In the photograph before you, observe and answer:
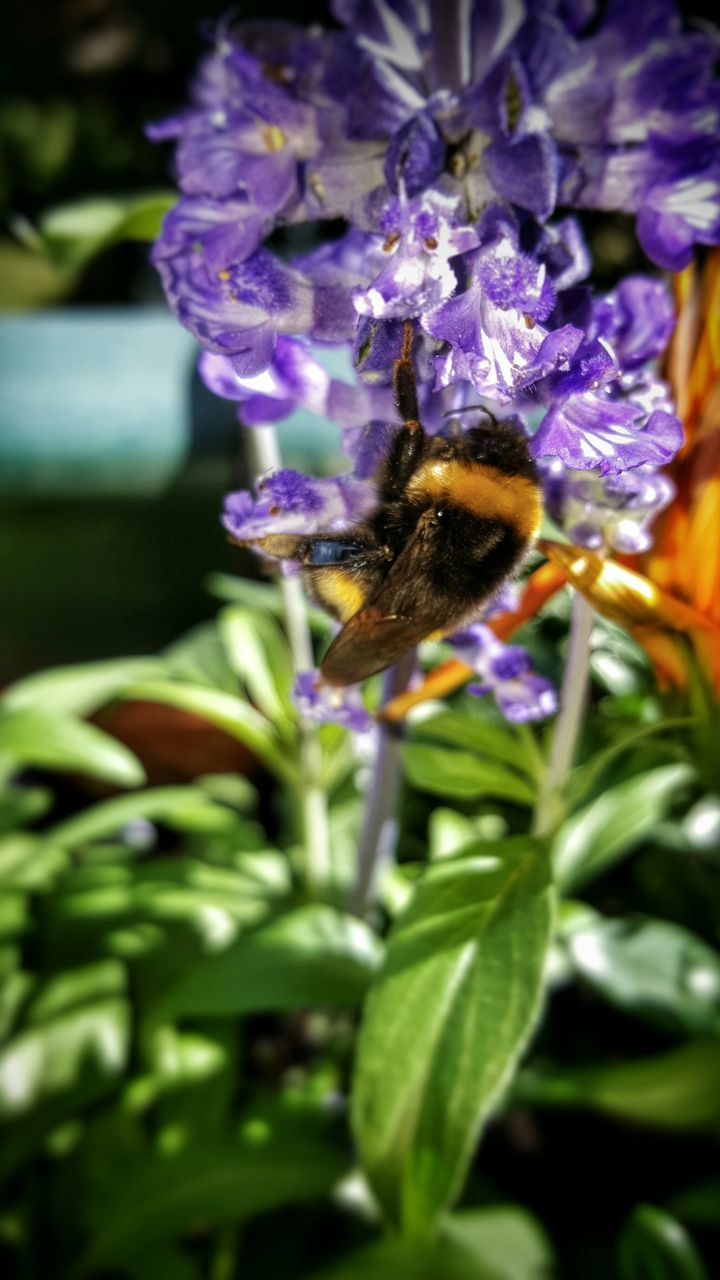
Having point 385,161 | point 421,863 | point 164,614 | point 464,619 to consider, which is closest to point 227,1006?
point 421,863

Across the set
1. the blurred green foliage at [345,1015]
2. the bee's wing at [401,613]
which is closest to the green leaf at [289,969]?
the blurred green foliage at [345,1015]

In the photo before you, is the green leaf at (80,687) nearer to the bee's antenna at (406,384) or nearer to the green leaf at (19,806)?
the green leaf at (19,806)

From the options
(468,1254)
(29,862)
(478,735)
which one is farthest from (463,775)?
(29,862)

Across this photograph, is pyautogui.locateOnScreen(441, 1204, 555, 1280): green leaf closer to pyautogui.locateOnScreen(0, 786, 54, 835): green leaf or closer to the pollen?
pyautogui.locateOnScreen(0, 786, 54, 835): green leaf

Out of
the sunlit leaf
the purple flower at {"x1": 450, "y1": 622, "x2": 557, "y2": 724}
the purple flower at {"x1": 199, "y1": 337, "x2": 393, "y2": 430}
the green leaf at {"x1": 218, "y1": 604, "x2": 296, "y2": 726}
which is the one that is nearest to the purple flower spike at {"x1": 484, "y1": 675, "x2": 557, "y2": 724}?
the purple flower at {"x1": 450, "y1": 622, "x2": 557, "y2": 724}

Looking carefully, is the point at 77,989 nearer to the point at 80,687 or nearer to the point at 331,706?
the point at 80,687

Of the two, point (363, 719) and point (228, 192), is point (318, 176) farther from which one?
point (363, 719)
